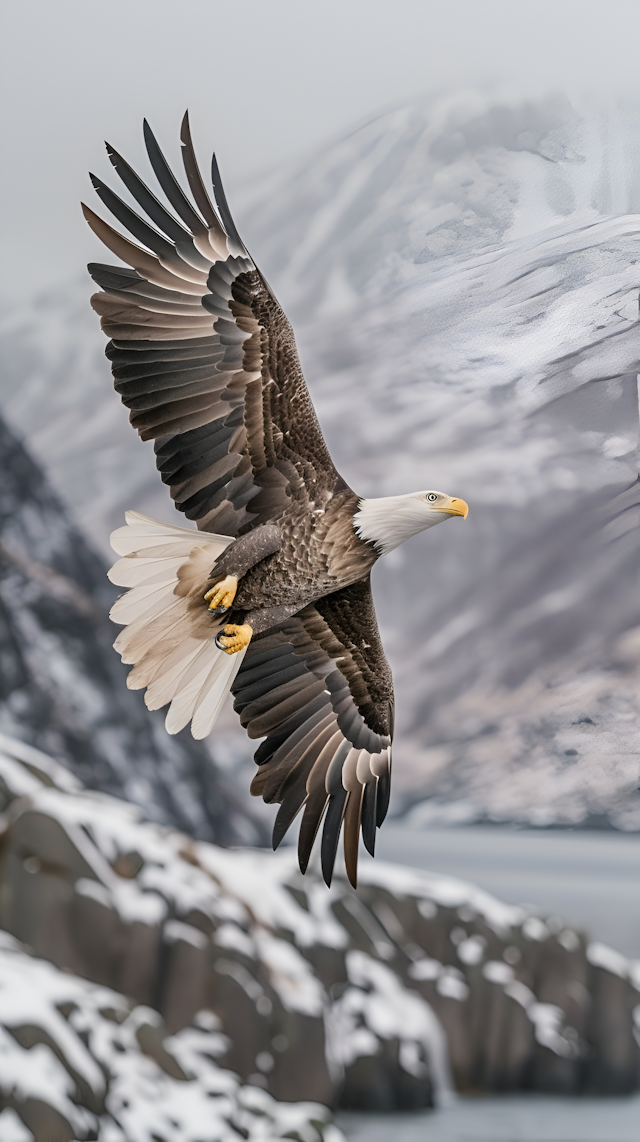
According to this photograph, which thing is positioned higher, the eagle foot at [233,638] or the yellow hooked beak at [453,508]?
the yellow hooked beak at [453,508]

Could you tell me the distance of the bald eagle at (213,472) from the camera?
168cm

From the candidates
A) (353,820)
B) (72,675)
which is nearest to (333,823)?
(353,820)

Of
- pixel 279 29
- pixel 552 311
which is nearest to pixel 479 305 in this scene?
pixel 552 311

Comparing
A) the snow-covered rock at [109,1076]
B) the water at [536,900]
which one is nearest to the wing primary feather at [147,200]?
the snow-covered rock at [109,1076]

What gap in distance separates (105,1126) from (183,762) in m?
1.42

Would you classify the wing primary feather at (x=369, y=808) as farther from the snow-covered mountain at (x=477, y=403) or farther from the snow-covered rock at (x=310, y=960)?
the snow-covered rock at (x=310, y=960)

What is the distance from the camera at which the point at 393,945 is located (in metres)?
4.08

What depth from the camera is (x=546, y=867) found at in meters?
3.74

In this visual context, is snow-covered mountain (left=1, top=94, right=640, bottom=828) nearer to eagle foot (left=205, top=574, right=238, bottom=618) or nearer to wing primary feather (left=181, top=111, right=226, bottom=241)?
wing primary feather (left=181, top=111, right=226, bottom=241)

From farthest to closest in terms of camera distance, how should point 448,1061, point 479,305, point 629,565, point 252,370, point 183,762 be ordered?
1. point 183,762
2. point 448,1061
3. point 629,565
4. point 479,305
5. point 252,370

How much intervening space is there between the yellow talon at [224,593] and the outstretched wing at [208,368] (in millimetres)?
92

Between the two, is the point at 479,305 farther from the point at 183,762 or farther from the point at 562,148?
the point at 183,762

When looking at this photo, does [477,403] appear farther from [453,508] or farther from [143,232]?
[143,232]

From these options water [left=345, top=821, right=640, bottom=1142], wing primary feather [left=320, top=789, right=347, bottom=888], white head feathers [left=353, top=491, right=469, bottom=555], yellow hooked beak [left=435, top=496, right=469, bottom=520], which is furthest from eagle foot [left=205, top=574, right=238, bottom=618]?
water [left=345, top=821, right=640, bottom=1142]
